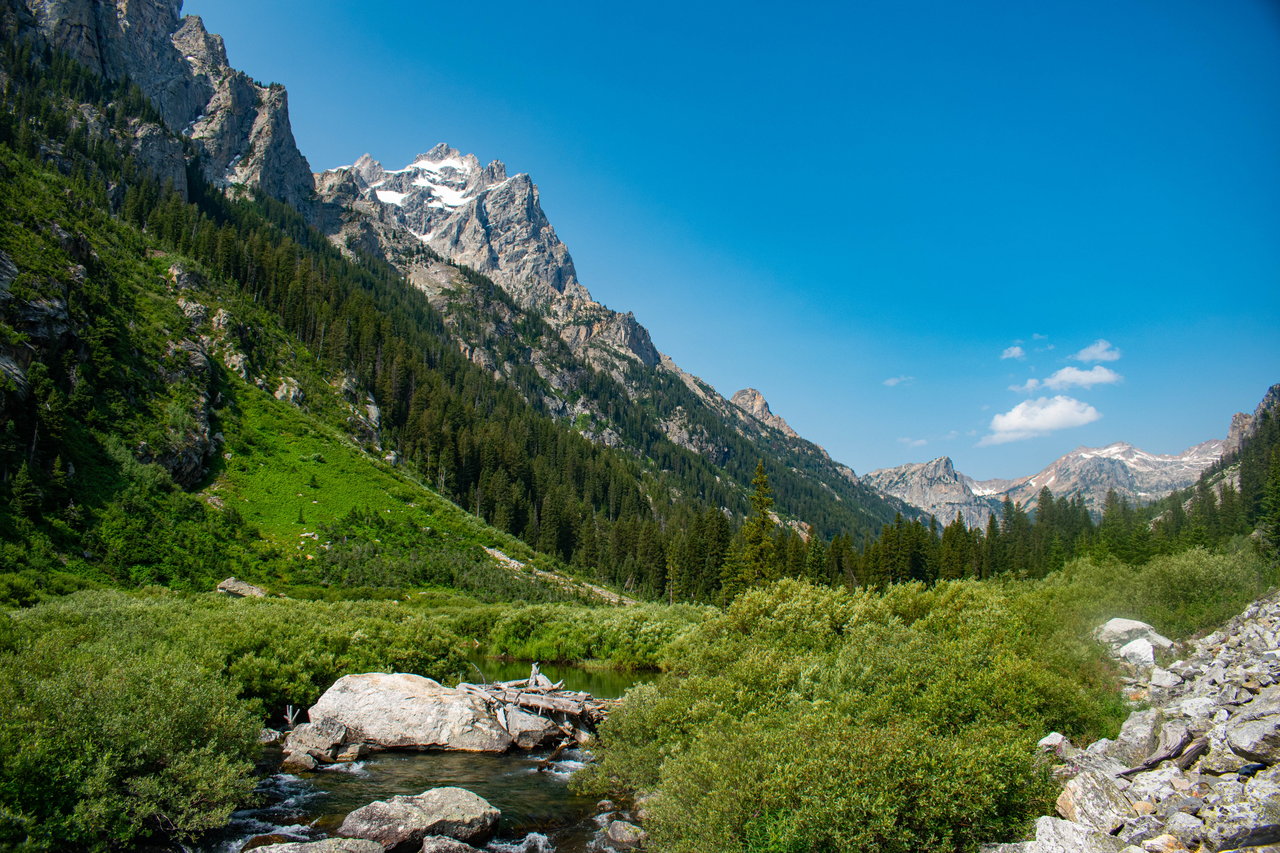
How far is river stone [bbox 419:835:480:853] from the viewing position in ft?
53.7

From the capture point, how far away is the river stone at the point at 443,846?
16.4 metres

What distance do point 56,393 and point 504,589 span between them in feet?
140

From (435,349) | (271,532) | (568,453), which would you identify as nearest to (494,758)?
(271,532)

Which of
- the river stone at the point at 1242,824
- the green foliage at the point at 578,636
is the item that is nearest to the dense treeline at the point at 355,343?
the green foliage at the point at 578,636

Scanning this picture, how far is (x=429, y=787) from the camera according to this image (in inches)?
878

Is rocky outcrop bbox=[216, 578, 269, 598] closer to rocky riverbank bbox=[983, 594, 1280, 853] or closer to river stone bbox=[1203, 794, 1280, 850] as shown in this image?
rocky riverbank bbox=[983, 594, 1280, 853]

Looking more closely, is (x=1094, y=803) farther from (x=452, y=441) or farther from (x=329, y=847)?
(x=452, y=441)

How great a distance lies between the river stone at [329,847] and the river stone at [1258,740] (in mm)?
20710

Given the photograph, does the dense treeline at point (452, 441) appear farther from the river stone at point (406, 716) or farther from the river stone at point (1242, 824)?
the river stone at point (1242, 824)

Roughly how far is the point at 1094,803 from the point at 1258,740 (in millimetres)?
3740

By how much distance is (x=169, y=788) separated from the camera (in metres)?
15.9

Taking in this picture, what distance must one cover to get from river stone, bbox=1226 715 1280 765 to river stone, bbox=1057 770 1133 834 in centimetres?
Result: 276

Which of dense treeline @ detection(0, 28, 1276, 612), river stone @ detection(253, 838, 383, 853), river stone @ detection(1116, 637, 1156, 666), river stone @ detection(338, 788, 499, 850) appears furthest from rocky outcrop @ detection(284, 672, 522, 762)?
dense treeline @ detection(0, 28, 1276, 612)

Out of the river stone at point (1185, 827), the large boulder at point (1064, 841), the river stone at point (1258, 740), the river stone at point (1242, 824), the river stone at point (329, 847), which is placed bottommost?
the river stone at point (329, 847)
